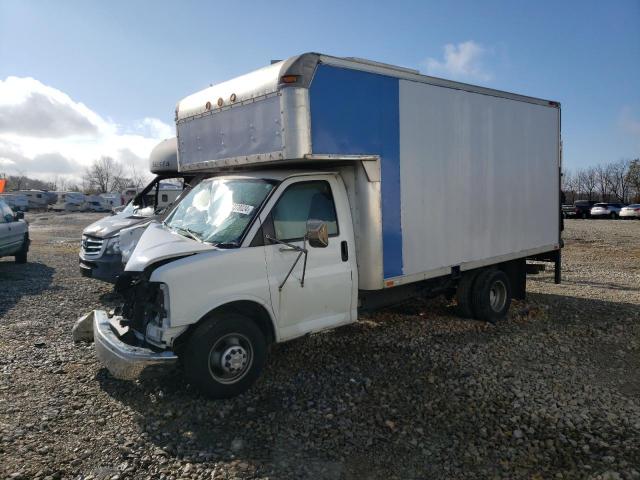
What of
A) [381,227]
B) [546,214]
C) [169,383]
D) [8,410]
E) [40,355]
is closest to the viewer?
[8,410]

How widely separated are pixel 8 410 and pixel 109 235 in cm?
473

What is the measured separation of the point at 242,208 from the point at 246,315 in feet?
3.40

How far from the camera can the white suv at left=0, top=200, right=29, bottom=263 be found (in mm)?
12180

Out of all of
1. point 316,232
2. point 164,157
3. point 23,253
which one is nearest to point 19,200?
point 23,253

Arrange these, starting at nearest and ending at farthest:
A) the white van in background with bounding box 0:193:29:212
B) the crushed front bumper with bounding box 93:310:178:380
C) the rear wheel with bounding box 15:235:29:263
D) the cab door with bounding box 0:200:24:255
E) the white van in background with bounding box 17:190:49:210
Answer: the crushed front bumper with bounding box 93:310:178:380 < the cab door with bounding box 0:200:24:255 < the rear wheel with bounding box 15:235:29:263 < the white van in background with bounding box 0:193:29:212 < the white van in background with bounding box 17:190:49:210

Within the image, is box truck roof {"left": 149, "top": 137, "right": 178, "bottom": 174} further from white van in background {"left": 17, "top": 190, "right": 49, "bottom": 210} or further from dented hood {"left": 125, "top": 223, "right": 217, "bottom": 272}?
white van in background {"left": 17, "top": 190, "right": 49, "bottom": 210}

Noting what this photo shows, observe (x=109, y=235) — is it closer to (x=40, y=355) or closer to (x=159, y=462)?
(x=40, y=355)

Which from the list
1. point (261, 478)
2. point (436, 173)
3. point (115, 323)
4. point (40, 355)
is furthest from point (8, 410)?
point (436, 173)

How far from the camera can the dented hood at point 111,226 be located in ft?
29.6

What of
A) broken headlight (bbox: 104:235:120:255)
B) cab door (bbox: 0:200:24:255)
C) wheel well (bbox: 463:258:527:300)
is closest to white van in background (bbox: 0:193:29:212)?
cab door (bbox: 0:200:24:255)

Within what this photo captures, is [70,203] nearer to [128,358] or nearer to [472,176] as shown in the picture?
[472,176]

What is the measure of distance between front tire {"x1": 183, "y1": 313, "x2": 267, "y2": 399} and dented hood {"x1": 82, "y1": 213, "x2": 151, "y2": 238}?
204 inches

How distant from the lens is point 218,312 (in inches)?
183

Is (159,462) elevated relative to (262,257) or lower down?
lower down
